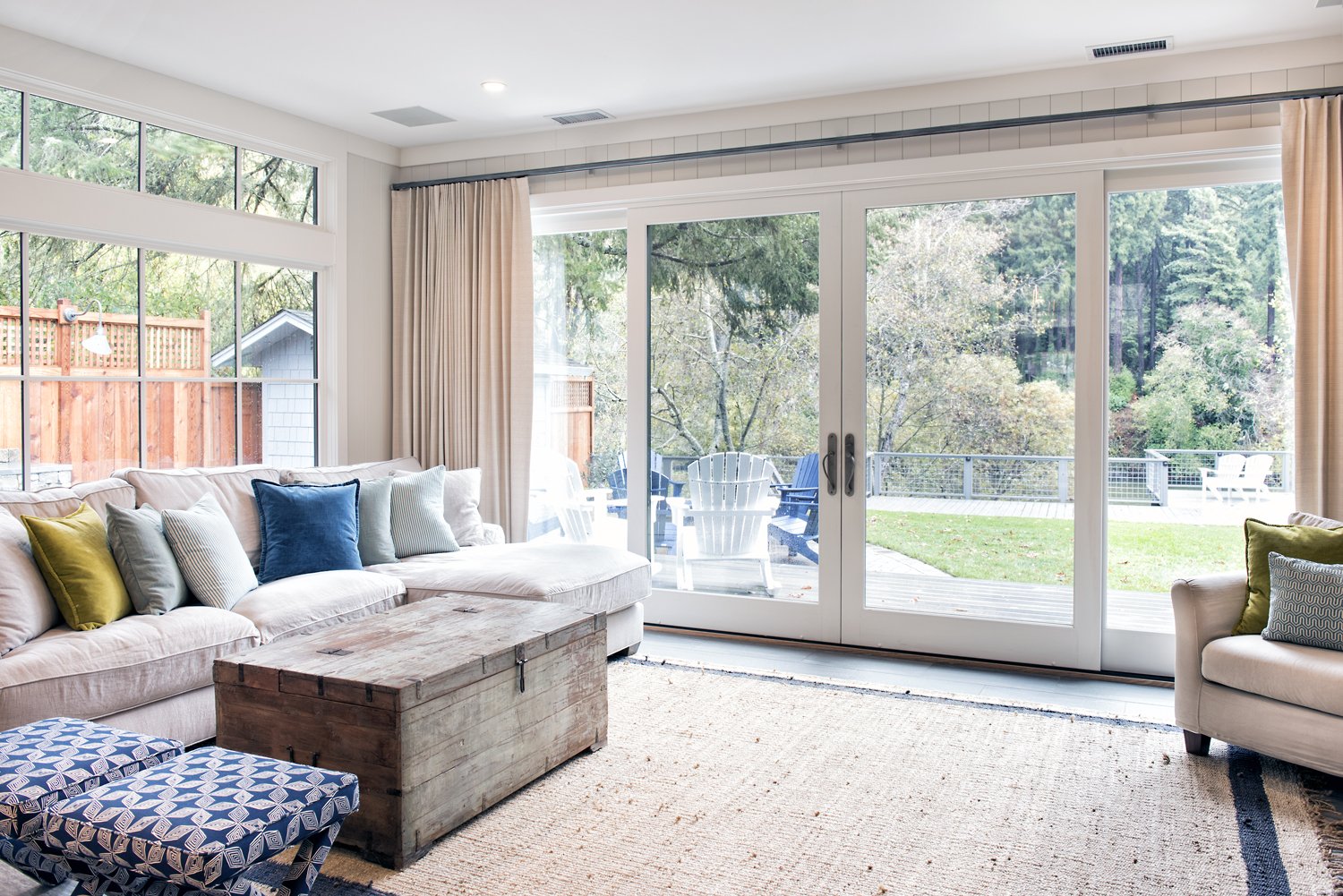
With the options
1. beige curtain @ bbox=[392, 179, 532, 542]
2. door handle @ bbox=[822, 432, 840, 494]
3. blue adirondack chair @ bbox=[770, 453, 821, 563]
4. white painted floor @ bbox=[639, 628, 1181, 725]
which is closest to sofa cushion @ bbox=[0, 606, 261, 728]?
white painted floor @ bbox=[639, 628, 1181, 725]

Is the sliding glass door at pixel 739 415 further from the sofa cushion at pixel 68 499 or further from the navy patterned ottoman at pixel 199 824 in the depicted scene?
the navy patterned ottoman at pixel 199 824

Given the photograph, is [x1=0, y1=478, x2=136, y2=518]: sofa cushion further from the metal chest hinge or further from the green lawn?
the green lawn

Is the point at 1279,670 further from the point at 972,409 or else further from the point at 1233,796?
the point at 972,409

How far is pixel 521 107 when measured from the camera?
192 inches

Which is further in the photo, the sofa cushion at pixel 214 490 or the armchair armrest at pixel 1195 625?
the sofa cushion at pixel 214 490

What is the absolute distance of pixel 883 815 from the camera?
108 inches

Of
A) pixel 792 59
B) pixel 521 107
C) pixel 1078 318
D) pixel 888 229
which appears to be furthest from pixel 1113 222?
pixel 521 107

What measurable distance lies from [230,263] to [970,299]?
353 centimetres

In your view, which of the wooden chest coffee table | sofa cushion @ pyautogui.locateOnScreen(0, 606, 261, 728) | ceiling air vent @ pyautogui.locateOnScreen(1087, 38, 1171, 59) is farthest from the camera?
ceiling air vent @ pyautogui.locateOnScreen(1087, 38, 1171, 59)

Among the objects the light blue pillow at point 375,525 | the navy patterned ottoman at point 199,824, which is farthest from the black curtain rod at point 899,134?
the navy patterned ottoman at point 199,824

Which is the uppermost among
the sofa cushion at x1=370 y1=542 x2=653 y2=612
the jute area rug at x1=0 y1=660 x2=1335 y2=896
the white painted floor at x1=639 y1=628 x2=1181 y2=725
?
the sofa cushion at x1=370 y1=542 x2=653 y2=612

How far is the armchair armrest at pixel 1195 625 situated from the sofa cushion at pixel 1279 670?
0.04 meters

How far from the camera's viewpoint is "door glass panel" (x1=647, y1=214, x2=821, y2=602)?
4777 mm

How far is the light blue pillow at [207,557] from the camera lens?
3.50 m
